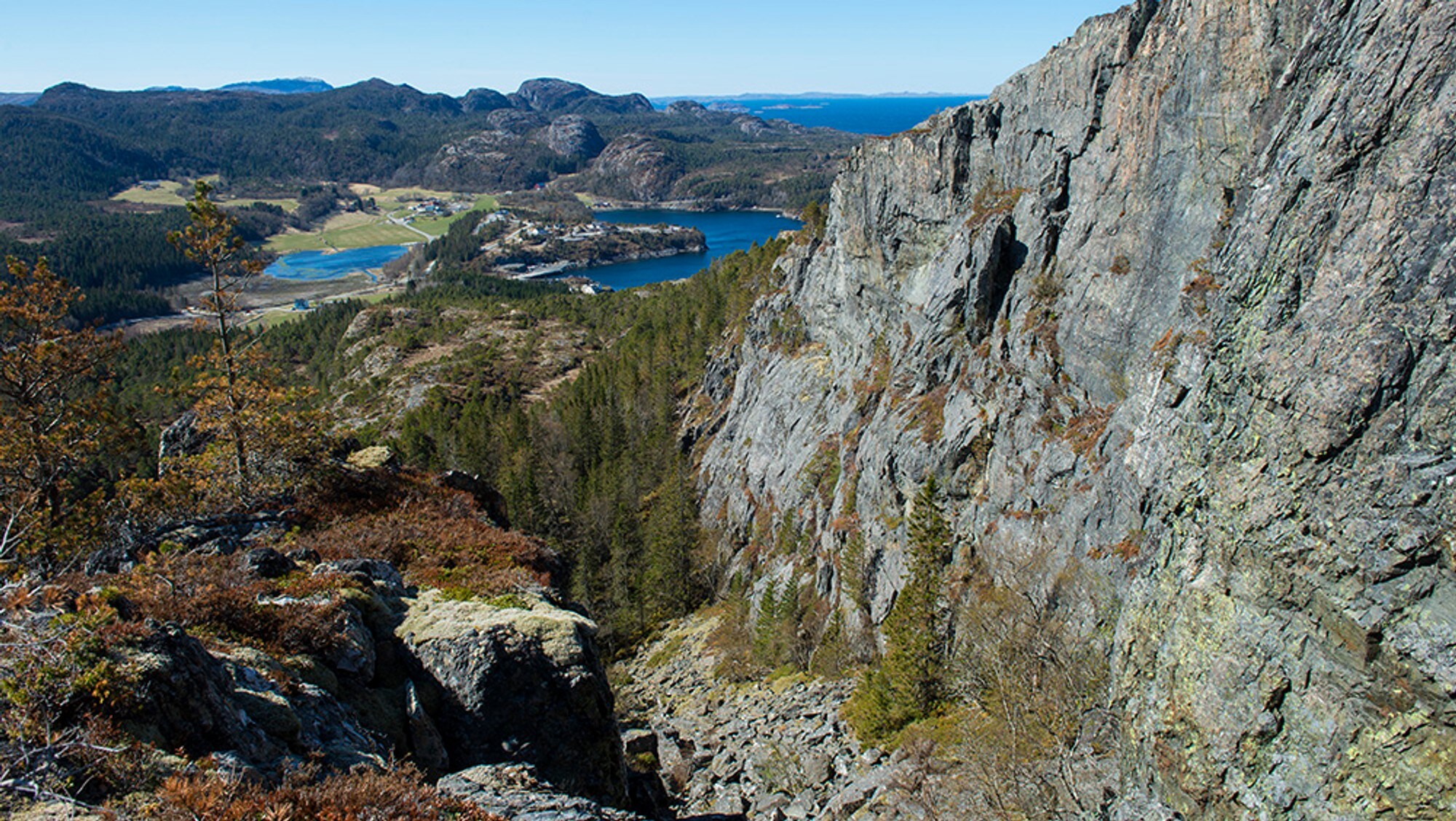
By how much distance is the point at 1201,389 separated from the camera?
1839cm

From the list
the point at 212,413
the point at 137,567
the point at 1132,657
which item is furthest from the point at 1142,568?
the point at 212,413

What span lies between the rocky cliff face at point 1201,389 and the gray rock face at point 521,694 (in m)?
13.1

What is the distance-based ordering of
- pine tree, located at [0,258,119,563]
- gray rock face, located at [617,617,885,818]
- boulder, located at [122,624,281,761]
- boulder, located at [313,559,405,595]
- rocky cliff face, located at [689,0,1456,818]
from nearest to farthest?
1. boulder, located at [122,624,281,761]
2. rocky cliff face, located at [689,0,1456,818]
3. boulder, located at [313,559,405,595]
4. pine tree, located at [0,258,119,563]
5. gray rock face, located at [617,617,885,818]

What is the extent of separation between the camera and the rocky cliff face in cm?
1291

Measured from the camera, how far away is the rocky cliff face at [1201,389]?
12.9 m

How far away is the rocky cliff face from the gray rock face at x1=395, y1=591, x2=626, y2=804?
13093 millimetres

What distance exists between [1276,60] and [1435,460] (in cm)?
1980

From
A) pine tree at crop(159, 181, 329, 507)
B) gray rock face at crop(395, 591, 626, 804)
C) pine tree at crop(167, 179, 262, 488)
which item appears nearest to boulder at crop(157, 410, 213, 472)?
pine tree at crop(159, 181, 329, 507)

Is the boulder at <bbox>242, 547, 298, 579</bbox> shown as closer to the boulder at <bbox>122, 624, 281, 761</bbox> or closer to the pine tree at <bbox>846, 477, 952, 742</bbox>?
the boulder at <bbox>122, 624, 281, 761</bbox>

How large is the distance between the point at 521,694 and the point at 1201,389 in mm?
18229

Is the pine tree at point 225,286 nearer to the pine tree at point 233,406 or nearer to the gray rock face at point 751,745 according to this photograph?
the pine tree at point 233,406

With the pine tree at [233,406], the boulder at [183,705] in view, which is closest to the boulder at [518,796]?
the boulder at [183,705]

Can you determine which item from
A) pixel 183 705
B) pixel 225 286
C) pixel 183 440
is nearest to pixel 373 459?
pixel 183 440

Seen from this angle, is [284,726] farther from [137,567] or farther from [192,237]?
→ [192,237]
